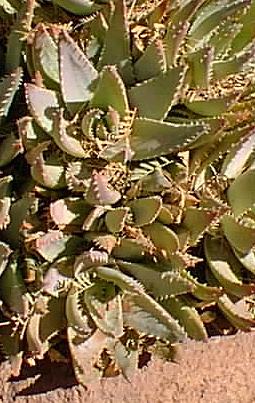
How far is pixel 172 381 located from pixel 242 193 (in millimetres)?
317

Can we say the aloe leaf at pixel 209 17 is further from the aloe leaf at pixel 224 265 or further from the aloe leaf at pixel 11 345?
the aloe leaf at pixel 11 345

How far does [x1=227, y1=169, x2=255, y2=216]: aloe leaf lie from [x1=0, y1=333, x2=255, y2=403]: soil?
209mm

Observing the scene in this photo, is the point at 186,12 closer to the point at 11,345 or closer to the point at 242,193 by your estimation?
the point at 242,193

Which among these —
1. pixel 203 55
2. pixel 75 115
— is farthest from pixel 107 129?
pixel 203 55

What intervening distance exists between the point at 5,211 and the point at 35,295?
0.38 feet

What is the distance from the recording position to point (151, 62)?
1.20 metres

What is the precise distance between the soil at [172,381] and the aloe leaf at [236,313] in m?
0.08

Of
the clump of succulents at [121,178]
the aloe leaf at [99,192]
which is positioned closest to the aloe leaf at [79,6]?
the clump of succulents at [121,178]

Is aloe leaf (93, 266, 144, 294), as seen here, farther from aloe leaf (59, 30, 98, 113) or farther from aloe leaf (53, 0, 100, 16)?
aloe leaf (53, 0, 100, 16)

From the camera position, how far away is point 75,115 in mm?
1193

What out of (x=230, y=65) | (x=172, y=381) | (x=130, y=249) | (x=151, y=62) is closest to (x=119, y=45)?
(x=151, y=62)

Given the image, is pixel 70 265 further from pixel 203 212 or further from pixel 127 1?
pixel 127 1

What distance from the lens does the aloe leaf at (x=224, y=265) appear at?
1.26m

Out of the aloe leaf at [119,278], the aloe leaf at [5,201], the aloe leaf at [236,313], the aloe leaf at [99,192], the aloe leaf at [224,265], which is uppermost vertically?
the aloe leaf at [99,192]
